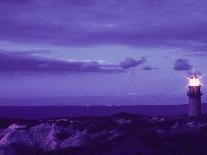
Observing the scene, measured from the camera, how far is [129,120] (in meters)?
56.5

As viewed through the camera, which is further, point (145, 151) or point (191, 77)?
point (191, 77)

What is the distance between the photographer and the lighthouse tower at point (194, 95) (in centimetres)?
5854

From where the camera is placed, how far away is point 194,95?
5844cm

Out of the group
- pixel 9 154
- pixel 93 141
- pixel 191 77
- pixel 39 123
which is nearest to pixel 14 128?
pixel 39 123

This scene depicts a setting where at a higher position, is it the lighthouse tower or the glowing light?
the glowing light

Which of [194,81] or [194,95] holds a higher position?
[194,81]

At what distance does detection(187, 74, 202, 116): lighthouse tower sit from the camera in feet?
192

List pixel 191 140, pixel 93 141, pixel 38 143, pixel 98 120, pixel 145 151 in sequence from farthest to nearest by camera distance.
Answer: pixel 98 120
pixel 38 143
pixel 93 141
pixel 191 140
pixel 145 151

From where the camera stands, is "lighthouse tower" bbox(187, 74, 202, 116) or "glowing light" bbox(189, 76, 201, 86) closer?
"lighthouse tower" bbox(187, 74, 202, 116)

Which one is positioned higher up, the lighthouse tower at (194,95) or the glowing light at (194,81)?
the glowing light at (194,81)

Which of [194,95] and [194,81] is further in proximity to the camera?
[194,81]

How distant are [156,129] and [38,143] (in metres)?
12.5

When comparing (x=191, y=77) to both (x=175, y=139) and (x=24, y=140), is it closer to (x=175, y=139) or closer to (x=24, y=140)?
(x=175, y=139)

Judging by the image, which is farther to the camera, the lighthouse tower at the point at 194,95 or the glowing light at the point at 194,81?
the glowing light at the point at 194,81
